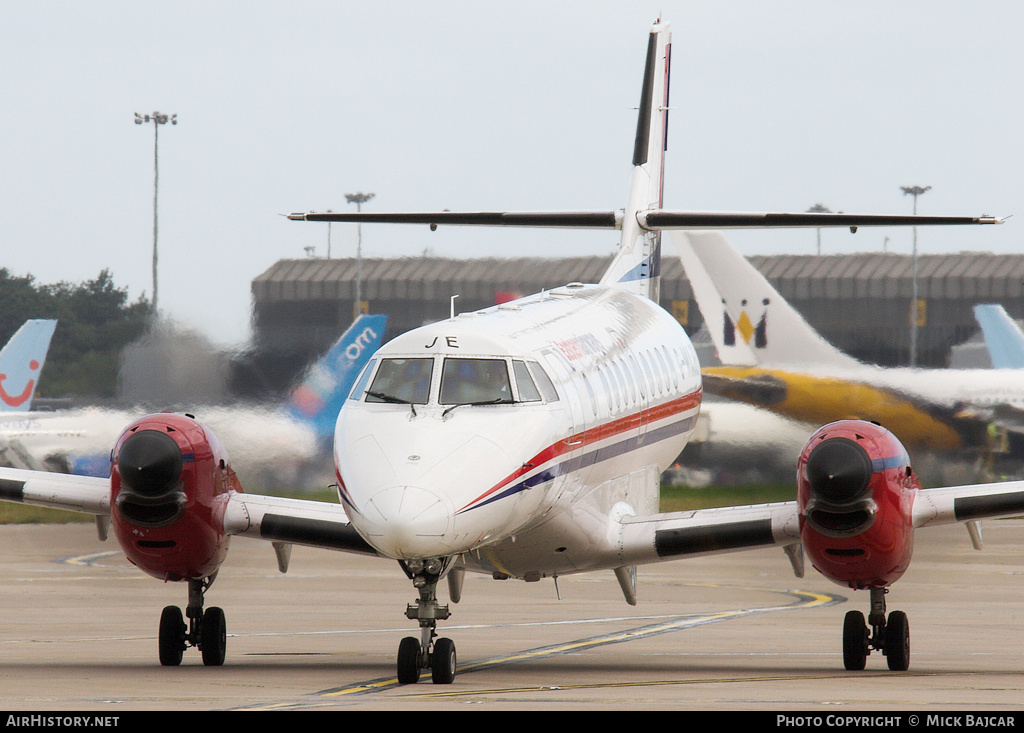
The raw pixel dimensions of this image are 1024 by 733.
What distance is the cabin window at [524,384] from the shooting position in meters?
12.2

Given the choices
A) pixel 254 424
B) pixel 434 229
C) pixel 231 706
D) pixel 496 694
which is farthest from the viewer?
pixel 254 424

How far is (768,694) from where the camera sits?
11211 millimetres

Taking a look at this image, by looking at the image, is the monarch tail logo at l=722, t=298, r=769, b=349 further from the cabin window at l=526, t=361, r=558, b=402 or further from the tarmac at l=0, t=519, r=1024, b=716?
the cabin window at l=526, t=361, r=558, b=402

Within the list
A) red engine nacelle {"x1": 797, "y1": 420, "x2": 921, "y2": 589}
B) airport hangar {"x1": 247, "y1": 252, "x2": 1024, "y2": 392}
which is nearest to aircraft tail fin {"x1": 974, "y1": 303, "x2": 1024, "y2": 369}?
airport hangar {"x1": 247, "y1": 252, "x2": 1024, "y2": 392}

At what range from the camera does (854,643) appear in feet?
45.5

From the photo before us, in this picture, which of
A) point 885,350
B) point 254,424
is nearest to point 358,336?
point 254,424

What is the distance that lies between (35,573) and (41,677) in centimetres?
1336

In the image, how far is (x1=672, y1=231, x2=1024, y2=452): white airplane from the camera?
27906 millimetres

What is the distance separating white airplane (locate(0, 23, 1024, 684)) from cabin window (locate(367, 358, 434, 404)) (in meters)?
0.01

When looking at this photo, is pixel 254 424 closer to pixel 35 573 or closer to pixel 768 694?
pixel 35 573

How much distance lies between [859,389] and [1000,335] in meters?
8.86

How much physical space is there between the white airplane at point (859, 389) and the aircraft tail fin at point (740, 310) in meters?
0.05

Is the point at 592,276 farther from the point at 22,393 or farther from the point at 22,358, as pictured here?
the point at 22,358

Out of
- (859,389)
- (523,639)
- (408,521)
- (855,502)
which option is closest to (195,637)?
(523,639)
